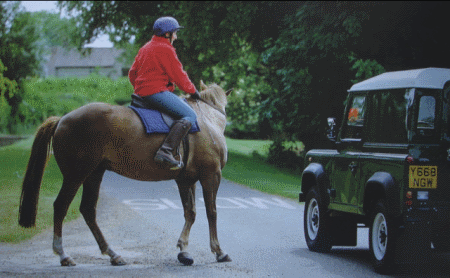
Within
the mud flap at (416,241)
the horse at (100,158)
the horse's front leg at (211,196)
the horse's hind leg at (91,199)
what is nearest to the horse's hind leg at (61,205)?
the horse at (100,158)

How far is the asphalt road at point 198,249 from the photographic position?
7.93 meters

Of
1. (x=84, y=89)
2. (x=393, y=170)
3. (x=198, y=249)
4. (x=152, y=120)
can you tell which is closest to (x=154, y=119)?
(x=152, y=120)

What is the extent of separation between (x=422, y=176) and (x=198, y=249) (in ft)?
11.0

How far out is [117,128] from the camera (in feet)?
26.2

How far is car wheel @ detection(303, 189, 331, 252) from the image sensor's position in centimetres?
979

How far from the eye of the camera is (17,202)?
598 inches

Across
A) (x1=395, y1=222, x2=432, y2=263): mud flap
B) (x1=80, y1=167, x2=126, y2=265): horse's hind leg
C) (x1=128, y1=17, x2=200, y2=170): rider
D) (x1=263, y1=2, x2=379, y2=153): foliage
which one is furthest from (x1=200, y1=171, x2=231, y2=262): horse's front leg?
(x1=263, y1=2, x2=379, y2=153): foliage

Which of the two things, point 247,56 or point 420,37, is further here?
point 247,56

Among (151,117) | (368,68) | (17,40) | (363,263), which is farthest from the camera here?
(17,40)

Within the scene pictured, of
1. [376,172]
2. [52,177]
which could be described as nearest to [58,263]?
[376,172]

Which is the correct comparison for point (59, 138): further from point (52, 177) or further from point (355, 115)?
point (52, 177)

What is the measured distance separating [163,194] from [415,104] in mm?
11096

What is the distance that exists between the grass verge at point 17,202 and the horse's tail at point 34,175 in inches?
11.3

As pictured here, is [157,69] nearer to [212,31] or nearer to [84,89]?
[212,31]
